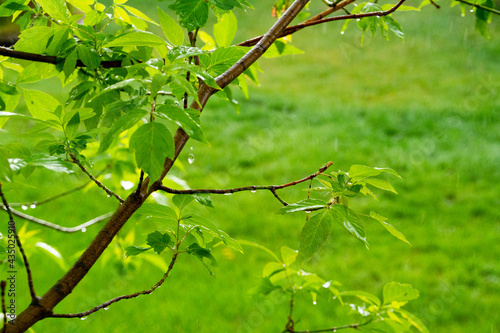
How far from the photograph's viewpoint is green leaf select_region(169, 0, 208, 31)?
85 centimetres

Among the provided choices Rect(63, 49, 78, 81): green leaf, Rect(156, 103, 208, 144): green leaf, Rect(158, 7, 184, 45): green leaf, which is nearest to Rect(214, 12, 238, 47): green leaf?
Rect(158, 7, 184, 45): green leaf

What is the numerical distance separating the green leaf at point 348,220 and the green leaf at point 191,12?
15.5 inches

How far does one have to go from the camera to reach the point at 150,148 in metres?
0.66

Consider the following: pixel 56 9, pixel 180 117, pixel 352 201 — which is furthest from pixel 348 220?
pixel 352 201

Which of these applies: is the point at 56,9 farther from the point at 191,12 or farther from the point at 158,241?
the point at 158,241

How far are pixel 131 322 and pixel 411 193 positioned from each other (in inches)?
114

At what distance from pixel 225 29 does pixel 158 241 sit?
0.49 metres

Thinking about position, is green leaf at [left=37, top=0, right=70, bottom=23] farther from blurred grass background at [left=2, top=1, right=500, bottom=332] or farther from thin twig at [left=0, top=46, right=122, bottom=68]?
blurred grass background at [left=2, top=1, right=500, bottom=332]

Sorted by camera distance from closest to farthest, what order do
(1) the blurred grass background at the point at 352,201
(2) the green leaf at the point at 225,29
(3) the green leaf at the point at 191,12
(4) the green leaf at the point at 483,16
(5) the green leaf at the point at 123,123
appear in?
(5) the green leaf at the point at 123,123 < (3) the green leaf at the point at 191,12 < (2) the green leaf at the point at 225,29 < (4) the green leaf at the point at 483,16 < (1) the blurred grass background at the point at 352,201

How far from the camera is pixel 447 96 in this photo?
6.88 metres

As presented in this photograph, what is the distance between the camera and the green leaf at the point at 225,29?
3.52 ft

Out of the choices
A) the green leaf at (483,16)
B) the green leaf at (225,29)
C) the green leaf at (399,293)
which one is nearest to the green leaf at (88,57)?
the green leaf at (225,29)

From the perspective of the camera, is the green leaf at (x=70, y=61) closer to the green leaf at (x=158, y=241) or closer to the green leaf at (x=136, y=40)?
the green leaf at (x=136, y=40)

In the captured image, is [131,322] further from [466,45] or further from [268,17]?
[268,17]
